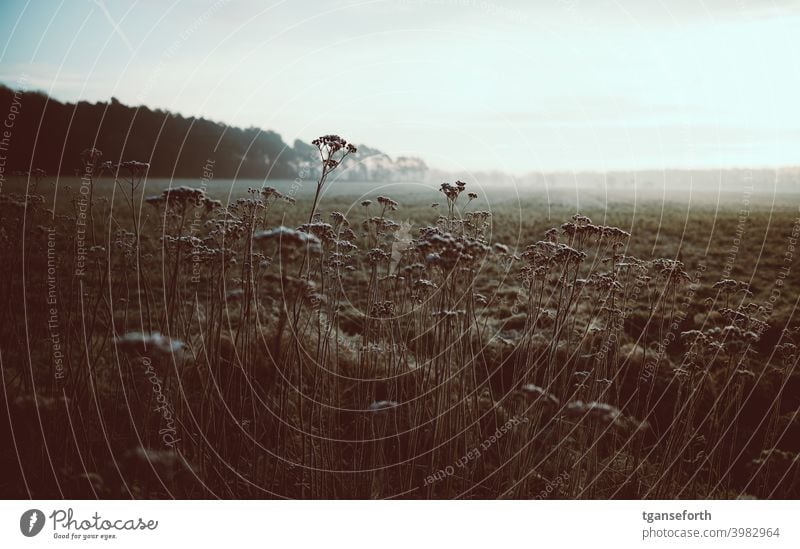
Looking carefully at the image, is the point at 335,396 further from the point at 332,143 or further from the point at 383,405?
the point at 332,143

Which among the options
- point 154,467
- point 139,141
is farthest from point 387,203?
point 139,141

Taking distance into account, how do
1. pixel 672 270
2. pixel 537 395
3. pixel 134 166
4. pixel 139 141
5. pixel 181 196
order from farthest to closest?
pixel 139 141, pixel 672 270, pixel 537 395, pixel 134 166, pixel 181 196

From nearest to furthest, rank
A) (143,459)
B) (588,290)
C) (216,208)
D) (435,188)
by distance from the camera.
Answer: (216,208), (143,459), (435,188), (588,290)

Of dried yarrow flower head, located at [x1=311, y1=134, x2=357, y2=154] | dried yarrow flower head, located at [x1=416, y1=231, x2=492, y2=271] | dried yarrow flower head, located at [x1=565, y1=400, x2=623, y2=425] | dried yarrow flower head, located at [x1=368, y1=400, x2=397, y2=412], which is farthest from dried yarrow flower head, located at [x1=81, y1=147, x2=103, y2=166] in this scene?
dried yarrow flower head, located at [x1=565, y1=400, x2=623, y2=425]

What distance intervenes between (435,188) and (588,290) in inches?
62.2

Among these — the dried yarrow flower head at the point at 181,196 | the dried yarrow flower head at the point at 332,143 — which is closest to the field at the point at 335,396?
the dried yarrow flower head at the point at 181,196

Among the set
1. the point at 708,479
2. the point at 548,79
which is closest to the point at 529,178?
the point at 548,79

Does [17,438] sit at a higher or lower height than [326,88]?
lower

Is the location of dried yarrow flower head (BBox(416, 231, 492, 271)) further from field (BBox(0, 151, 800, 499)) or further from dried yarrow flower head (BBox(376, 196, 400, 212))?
dried yarrow flower head (BBox(376, 196, 400, 212))

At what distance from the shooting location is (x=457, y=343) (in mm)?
3229
